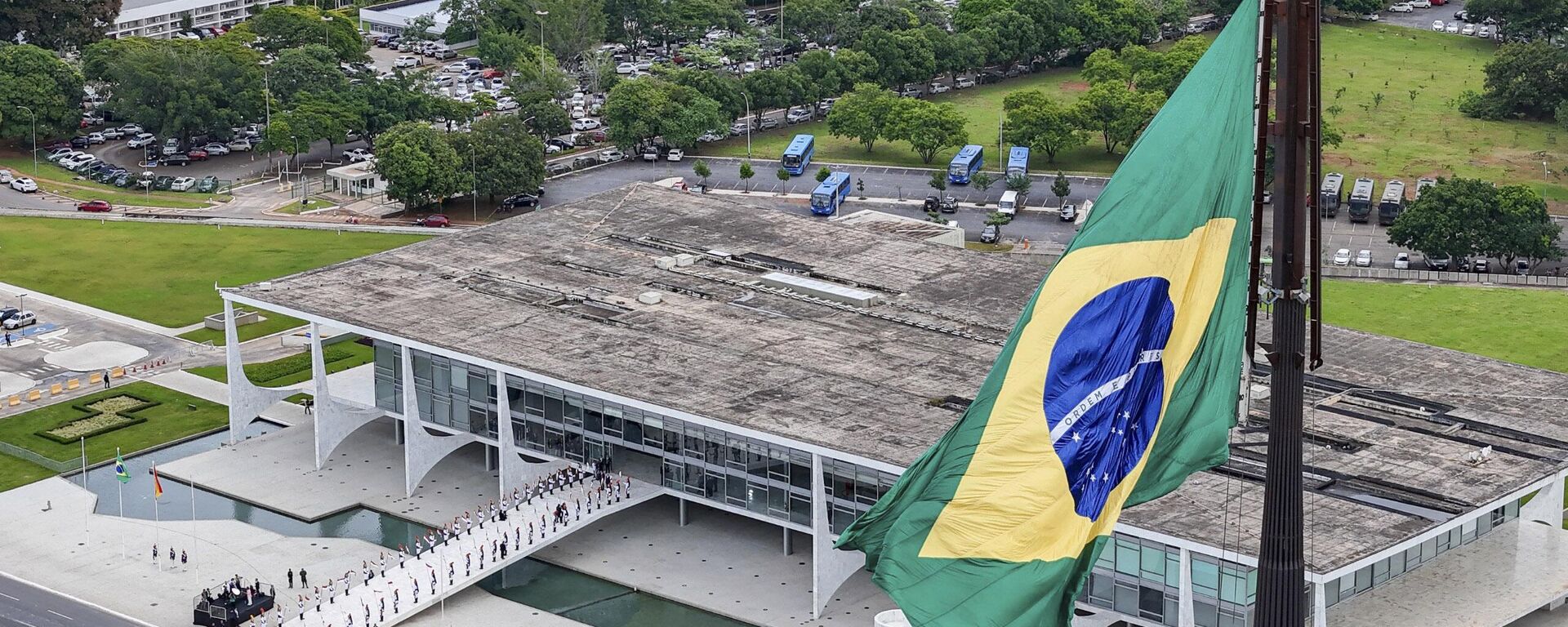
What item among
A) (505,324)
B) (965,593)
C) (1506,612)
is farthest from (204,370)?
(965,593)

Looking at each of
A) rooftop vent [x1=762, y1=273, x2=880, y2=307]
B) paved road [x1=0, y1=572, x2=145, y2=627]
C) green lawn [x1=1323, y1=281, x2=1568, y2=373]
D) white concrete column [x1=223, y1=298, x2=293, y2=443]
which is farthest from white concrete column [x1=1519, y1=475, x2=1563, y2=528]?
white concrete column [x1=223, y1=298, x2=293, y2=443]

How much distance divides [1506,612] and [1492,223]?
8184 centimetres

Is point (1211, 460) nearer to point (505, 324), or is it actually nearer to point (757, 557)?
point (757, 557)

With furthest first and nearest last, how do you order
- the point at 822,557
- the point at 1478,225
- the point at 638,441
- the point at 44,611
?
the point at 1478,225 < the point at 638,441 < the point at 44,611 < the point at 822,557

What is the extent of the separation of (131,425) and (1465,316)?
346ft

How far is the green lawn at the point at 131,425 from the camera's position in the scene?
141750 mm

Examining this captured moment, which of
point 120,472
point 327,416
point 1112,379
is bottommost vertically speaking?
point 120,472

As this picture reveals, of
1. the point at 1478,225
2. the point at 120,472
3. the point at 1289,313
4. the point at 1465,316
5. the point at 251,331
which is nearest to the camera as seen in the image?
the point at 1289,313

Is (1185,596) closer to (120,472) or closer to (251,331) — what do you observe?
(120,472)

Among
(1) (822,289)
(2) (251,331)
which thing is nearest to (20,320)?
(2) (251,331)

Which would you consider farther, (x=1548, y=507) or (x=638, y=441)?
(x=638, y=441)

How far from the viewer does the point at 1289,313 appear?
44.5 metres

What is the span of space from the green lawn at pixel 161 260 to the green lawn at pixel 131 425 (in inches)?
789

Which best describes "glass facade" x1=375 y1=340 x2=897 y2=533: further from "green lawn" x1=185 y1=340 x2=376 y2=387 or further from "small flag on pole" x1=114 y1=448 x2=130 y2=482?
"green lawn" x1=185 y1=340 x2=376 y2=387
